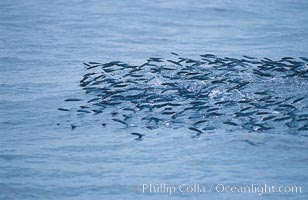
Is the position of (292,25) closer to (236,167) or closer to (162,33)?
(162,33)

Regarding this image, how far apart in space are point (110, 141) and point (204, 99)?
3.30 metres

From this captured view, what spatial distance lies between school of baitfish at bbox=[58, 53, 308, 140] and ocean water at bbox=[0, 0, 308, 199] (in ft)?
0.61

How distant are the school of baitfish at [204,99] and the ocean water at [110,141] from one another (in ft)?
0.61

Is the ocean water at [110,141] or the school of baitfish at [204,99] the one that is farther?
the school of baitfish at [204,99]

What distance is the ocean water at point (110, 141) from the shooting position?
848 cm

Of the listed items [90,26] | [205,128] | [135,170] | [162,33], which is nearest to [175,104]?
[205,128]

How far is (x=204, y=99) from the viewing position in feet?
40.5

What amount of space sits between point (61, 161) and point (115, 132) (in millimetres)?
1662

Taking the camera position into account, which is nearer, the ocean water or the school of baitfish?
the ocean water

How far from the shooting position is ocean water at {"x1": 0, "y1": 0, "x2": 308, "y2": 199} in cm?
848

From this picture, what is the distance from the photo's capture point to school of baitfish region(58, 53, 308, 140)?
1071 centimetres

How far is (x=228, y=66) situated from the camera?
14.8 m

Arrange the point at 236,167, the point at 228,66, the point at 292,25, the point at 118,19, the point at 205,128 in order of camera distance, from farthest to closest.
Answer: the point at 118,19 < the point at 292,25 < the point at 228,66 < the point at 205,128 < the point at 236,167

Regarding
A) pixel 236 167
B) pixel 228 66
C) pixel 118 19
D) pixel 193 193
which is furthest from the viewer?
pixel 118 19
